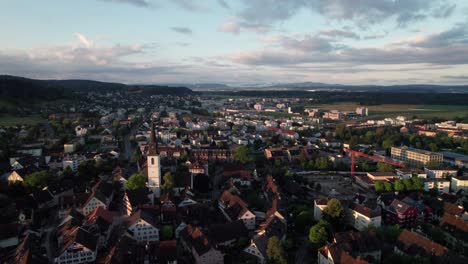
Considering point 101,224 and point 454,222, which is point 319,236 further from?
point 101,224

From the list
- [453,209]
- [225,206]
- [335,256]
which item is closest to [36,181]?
[225,206]

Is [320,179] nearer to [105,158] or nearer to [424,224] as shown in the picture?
[424,224]

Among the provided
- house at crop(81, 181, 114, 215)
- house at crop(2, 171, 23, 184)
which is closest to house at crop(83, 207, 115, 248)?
house at crop(81, 181, 114, 215)

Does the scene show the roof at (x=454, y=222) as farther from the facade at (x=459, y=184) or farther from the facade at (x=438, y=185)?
the facade at (x=459, y=184)

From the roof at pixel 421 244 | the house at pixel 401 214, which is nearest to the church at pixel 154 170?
the roof at pixel 421 244

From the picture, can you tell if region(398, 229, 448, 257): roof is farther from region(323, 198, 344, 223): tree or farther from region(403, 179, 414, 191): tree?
region(403, 179, 414, 191): tree

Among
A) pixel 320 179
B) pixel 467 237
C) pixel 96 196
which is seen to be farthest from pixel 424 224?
pixel 96 196
